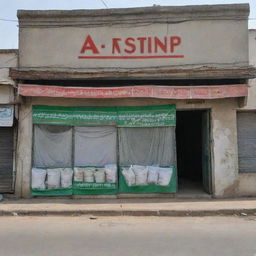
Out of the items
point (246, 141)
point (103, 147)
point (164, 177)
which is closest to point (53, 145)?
point (103, 147)

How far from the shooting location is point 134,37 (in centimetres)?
1000

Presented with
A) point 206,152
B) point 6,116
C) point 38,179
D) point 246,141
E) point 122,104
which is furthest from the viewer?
point 206,152

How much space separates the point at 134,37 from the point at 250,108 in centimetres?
447

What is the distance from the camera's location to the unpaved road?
503cm

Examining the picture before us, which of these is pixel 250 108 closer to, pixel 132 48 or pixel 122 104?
pixel 122 104

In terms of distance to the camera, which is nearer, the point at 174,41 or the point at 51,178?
the point at 51,178

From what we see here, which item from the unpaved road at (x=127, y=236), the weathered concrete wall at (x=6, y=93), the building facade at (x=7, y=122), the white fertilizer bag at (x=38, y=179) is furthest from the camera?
the weathered concrete wall at (x=6, y=93)

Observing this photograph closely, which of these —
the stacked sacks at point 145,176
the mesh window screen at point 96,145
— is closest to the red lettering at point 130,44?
the mesh window screen at point 96,145

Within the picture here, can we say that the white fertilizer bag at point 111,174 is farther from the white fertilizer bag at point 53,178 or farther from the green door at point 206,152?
the green door at point 206,152

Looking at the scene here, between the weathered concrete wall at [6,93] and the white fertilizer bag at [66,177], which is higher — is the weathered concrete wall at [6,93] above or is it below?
above

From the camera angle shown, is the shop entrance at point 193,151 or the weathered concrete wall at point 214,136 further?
the shop entrance at point 193,151

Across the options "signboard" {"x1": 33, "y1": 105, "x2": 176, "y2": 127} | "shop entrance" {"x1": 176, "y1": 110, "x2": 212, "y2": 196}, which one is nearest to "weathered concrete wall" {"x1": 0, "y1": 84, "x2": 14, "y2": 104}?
"signboard" {"x1": 33, "y1": 105, "x2": 176, "y2": 127}

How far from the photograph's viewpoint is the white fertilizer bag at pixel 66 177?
9.66 metres

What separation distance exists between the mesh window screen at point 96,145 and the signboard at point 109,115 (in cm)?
27
